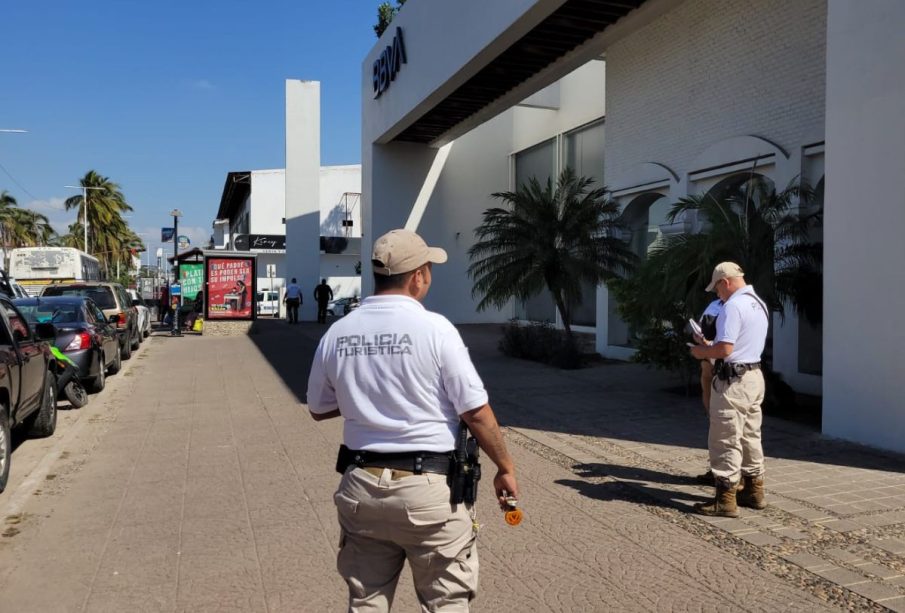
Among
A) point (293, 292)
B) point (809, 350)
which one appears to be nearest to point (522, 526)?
point (809, 350)

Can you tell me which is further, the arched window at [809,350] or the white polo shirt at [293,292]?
the white polo shirt at [293,292]

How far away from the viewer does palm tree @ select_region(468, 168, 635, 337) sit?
1431cm

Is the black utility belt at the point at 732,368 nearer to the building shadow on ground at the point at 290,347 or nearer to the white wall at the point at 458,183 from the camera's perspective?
the building shadow on ground at the point at 290,347

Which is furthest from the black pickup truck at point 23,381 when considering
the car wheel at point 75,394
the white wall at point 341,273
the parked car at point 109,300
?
the white wall at point 341,273

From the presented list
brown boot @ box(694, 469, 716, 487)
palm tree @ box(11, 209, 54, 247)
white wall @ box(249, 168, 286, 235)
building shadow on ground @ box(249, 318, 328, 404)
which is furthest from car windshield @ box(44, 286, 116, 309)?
palm tree @ box(11, 209, 54, 247)

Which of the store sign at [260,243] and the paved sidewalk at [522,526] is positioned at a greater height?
the store sign at [260,243]

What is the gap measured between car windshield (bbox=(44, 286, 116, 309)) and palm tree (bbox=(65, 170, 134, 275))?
4617cm

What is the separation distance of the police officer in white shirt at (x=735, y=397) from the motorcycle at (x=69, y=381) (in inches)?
316

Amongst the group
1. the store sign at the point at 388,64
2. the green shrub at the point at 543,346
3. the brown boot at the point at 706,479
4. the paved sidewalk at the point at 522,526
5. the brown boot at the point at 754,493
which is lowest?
the paved sidewalk at the point at 522,526

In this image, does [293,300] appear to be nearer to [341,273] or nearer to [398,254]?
[341,273]

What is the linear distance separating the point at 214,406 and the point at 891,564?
8541mm

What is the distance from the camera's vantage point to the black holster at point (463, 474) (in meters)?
2.62

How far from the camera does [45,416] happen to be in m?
8.25

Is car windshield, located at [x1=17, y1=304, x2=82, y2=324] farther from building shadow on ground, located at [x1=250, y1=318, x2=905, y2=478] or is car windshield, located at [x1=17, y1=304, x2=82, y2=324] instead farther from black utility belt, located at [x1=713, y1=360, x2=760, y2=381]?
black utility belt, located at [x1=713, y1=360, x2=760, y2=381]
